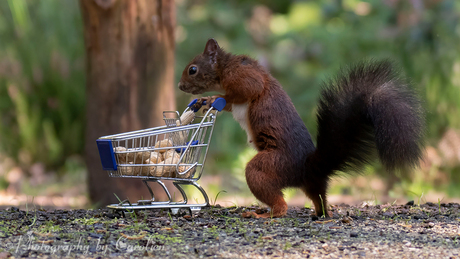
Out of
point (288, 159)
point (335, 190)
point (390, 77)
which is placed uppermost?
point (390, 77)

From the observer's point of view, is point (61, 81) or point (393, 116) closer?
point (393, 116)

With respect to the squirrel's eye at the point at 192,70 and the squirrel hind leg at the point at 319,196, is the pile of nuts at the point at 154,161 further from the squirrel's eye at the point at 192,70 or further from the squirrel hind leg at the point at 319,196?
the squirrel hind leg at the point at 319,196

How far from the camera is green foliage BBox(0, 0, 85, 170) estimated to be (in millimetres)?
5520

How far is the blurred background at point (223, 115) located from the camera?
534 cm

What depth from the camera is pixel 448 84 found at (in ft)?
18.4

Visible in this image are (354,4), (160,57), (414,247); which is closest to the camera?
(414,247)

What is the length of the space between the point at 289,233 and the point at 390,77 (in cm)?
95

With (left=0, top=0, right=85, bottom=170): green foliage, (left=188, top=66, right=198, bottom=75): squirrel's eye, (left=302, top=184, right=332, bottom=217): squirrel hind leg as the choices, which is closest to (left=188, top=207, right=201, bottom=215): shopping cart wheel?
(left=302, top=184, right=332, bottom=217): squirrel hind leg

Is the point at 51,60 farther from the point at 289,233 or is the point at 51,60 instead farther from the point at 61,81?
the point at 289,233

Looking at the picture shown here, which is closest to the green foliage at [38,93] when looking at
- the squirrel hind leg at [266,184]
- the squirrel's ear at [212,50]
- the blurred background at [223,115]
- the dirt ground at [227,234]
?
the blurred background at [223,115]

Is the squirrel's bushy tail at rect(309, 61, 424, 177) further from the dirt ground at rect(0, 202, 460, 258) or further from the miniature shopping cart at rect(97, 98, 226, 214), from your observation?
the miniature shopping cart at rect(97, 98, 226, 214)

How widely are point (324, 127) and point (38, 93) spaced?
445 cm

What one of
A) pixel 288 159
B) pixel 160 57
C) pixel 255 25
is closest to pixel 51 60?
pixel 160 57

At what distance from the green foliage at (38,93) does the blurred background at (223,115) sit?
12 mm
